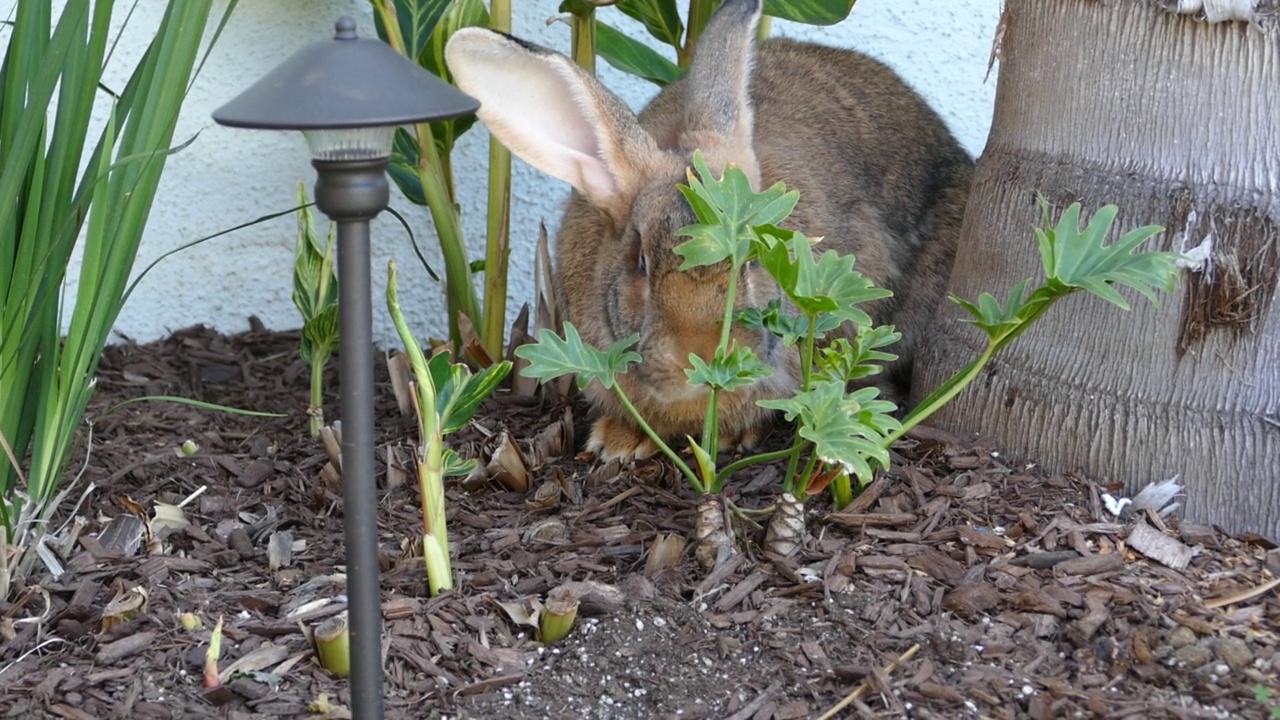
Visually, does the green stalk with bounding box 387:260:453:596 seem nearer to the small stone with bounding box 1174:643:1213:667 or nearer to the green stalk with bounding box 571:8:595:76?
the small stone with bounding box 1174:643:1213:667

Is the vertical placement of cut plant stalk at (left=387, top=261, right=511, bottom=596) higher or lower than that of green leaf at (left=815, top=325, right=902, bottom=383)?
lower

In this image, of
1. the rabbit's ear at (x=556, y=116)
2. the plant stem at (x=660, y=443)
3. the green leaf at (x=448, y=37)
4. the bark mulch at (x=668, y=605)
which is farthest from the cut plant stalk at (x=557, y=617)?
the green leaf at (x=448, y=37)

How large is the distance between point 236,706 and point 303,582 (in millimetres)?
454

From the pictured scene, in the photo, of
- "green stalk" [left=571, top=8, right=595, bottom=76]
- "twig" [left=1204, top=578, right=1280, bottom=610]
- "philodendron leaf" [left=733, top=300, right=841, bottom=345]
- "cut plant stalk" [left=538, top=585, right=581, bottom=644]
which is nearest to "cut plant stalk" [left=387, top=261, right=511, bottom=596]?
"cut plant stalk" [left=538, top=585, right=581, bottom=644]

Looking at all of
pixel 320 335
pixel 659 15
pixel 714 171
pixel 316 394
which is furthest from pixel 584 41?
pixel 316 394

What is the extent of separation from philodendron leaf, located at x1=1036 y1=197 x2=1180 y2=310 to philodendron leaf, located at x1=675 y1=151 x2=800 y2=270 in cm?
48

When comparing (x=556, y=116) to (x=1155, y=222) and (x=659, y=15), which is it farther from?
(x=1155, y=222)

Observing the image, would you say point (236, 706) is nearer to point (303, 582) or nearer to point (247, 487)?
point (303, 582)

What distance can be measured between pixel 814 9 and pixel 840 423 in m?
1.60

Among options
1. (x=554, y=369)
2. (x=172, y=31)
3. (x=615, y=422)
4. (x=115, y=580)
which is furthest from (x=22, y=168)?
(x=615, y=422)

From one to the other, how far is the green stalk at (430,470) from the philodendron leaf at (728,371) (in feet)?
1.63

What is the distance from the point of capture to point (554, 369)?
2498mm

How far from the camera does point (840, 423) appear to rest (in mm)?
2330

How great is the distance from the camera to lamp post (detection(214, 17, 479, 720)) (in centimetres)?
168
